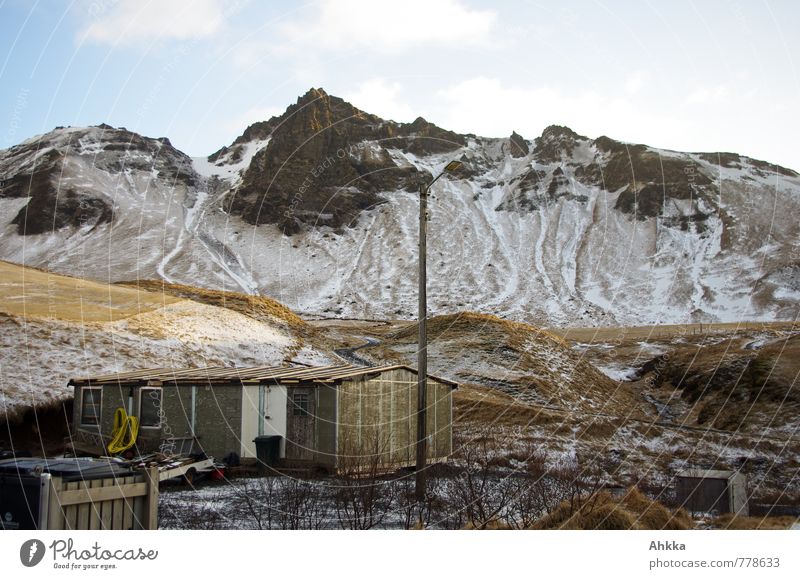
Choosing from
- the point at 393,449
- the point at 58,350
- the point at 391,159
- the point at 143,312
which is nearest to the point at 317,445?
the point at 393,449

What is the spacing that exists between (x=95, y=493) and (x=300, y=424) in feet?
39.7

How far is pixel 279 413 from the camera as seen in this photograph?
1992cm

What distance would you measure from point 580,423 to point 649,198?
393 feet

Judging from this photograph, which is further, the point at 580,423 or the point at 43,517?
the point at 580,423

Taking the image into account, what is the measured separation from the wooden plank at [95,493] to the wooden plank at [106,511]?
53 millimetres

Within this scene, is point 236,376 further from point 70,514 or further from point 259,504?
point 70,514

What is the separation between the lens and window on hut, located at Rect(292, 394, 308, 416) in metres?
19.9

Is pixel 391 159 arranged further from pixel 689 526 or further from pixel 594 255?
pixel 689 526

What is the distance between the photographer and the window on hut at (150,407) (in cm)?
2094

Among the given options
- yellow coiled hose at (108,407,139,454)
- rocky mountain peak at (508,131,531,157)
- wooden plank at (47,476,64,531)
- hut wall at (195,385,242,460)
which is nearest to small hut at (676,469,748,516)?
wooden plank at (47,476,64,531)

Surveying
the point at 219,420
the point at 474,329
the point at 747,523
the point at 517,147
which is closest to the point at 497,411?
the point at 474,329

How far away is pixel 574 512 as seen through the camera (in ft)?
34.1

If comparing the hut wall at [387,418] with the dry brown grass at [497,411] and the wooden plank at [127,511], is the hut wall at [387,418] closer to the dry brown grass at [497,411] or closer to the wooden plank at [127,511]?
the dry brown grass at [497,411]

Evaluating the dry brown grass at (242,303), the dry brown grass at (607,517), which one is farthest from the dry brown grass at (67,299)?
the dry brown grass at (607,517)
